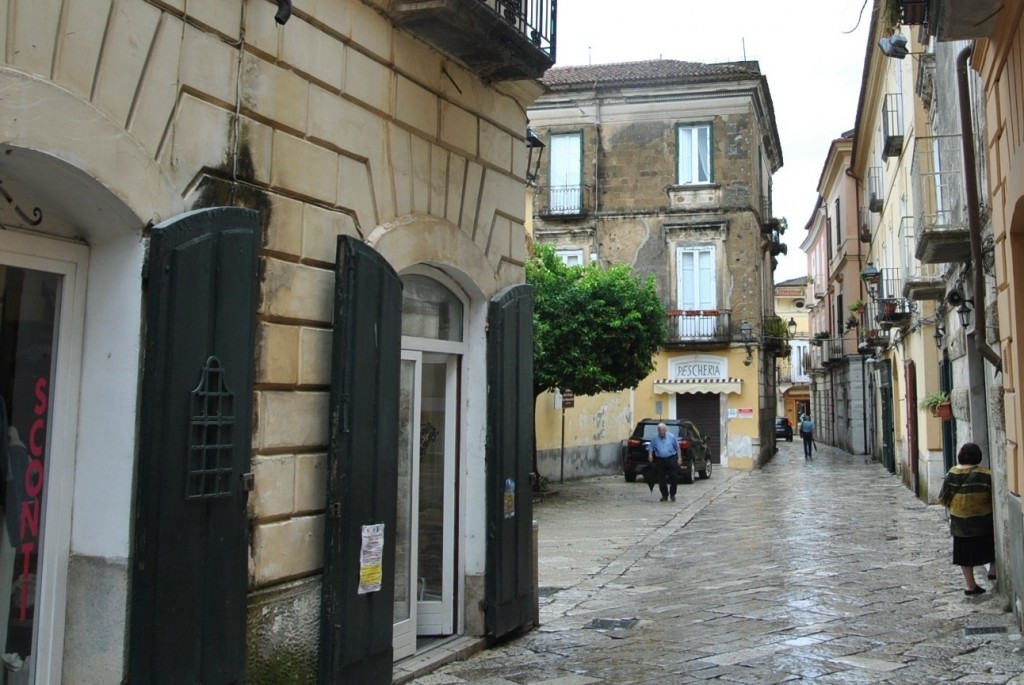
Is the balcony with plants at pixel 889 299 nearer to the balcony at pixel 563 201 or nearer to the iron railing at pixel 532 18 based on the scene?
the balcony at pixel 563 201

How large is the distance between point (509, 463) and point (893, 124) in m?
16.3

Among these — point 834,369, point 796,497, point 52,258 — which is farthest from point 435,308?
point 834,369

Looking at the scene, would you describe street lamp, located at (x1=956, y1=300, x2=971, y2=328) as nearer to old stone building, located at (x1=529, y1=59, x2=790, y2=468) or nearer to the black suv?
the black suv

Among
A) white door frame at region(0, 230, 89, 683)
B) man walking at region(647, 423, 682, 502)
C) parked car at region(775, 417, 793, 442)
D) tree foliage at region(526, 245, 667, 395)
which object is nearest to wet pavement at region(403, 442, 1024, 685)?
man walking at region(647, 423, 682, 502)

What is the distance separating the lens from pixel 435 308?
6.74 m

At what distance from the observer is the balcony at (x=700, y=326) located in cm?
2798

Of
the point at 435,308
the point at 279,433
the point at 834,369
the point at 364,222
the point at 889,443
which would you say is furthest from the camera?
the point at 834,369

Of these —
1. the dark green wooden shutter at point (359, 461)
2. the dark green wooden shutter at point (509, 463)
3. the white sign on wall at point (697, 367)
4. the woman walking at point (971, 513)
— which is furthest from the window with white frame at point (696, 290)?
the dark green wooden shutter at point (359, 461)

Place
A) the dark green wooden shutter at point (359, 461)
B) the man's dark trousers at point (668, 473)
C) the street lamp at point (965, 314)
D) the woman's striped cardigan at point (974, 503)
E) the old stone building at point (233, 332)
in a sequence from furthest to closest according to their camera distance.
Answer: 1. the man's dark trousers at point (668, 473)
2. the street lamp at point (965, 314)
3. the woman's striped cardigan at point (974, 503)
4. the dark green wooden shutter at point (359, 461)
5. the old stone building at point (233, 332)

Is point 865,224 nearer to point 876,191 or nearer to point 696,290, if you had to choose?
point 876,191

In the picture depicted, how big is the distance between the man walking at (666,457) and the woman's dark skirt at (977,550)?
31.0ft

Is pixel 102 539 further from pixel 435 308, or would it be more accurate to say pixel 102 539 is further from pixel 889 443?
pixel 889 443

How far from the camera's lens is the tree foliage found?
18.7 m

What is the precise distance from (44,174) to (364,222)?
6.68 feet
